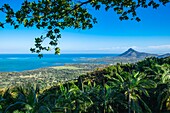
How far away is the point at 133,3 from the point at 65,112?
21124 millimetres

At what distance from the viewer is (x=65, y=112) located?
3275 centimetres

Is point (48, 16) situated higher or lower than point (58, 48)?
higher

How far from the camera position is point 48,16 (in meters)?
12.9

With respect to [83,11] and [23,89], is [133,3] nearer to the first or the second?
[83,11]

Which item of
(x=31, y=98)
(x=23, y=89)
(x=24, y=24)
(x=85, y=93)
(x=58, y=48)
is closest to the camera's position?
(x=24, y=24)

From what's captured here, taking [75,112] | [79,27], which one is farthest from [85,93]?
[79,27]

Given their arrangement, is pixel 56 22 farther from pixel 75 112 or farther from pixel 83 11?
pixel 75 112

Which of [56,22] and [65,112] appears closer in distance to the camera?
[56,22]

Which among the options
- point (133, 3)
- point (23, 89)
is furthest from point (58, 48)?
point (23, 89)

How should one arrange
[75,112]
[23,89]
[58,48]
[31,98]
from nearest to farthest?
[58,48], [31,98], [23,89], [75,112]

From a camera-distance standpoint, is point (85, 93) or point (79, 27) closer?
point (79, 27)

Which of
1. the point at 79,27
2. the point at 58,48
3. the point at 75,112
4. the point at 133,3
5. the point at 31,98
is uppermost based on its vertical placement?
the point at 133,3

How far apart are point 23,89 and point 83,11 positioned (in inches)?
792

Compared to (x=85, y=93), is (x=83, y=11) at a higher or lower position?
higher
